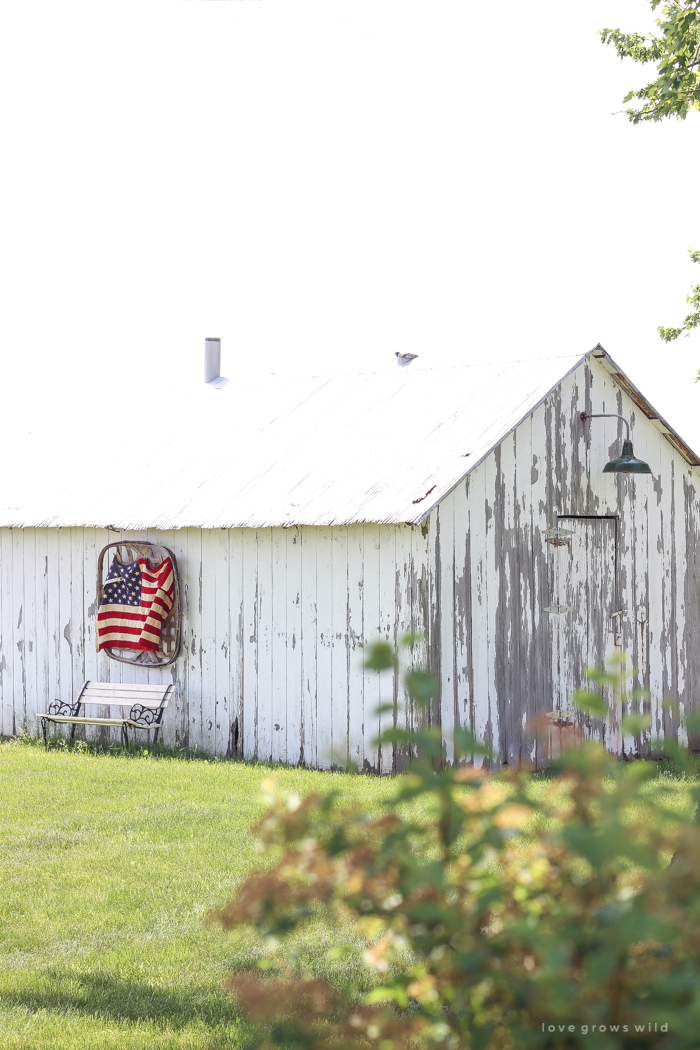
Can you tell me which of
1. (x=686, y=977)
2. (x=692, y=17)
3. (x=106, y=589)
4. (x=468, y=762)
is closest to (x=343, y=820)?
(x=686, y=977)

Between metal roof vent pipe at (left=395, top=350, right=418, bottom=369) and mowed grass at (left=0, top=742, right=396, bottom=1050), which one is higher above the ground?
metal roof vent pipe at (left=395, top=350, right=418, bottom=369)

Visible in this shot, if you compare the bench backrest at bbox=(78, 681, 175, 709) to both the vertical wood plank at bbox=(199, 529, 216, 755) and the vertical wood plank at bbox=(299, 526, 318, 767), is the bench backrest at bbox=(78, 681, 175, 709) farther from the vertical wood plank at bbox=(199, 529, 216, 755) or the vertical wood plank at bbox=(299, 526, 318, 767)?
the vertical wood plank at bbox=(299, 526, 318, 767)

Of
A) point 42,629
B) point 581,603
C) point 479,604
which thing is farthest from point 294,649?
point 42,629

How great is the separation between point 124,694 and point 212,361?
6274mm

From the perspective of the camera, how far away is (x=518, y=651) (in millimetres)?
11734

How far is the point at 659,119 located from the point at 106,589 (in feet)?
27.1

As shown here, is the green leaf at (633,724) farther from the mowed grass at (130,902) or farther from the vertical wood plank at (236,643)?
the vertical wood plank at (236,643)

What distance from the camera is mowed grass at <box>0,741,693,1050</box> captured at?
16.0 ft

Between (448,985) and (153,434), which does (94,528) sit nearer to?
(153,434)

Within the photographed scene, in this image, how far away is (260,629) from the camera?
12492 millimetres

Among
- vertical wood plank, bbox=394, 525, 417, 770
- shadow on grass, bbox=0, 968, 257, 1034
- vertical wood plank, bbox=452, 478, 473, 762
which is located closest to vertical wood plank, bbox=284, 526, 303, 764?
vertical wood plank, bbox=394, 525, 417, 770

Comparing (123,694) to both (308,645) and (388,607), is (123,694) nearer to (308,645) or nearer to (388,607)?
(308,645)

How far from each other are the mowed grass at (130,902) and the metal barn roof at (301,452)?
3.05 meters

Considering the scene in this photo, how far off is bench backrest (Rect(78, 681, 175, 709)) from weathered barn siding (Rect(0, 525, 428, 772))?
0.22 m
